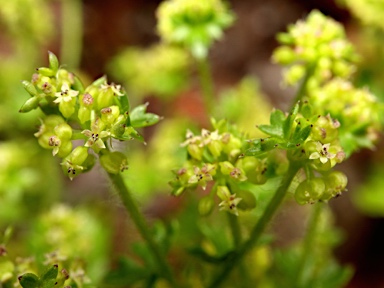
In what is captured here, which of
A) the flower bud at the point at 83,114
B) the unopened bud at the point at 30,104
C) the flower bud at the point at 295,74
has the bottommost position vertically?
the flower bud at the point at 295,74

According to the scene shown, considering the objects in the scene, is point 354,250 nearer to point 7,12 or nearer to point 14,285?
point 7,12

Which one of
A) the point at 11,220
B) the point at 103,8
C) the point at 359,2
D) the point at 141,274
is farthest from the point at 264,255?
the point at 103,8

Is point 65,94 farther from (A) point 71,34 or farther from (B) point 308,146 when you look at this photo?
(A) point 71,34

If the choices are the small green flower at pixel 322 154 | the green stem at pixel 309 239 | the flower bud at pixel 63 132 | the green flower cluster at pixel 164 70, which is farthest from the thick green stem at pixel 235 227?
the green flower cluster at pixel 164 70

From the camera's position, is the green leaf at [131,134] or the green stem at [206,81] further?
the green stem at [206,81]

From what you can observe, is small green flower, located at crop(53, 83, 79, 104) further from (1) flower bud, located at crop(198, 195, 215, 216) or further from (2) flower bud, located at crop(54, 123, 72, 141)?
(1) flower bud, located at crop(198, 195, 215, 216)

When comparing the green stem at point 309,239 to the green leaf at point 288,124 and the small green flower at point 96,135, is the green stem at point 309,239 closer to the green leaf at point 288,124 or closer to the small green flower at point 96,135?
the green leaf at point 288,124
